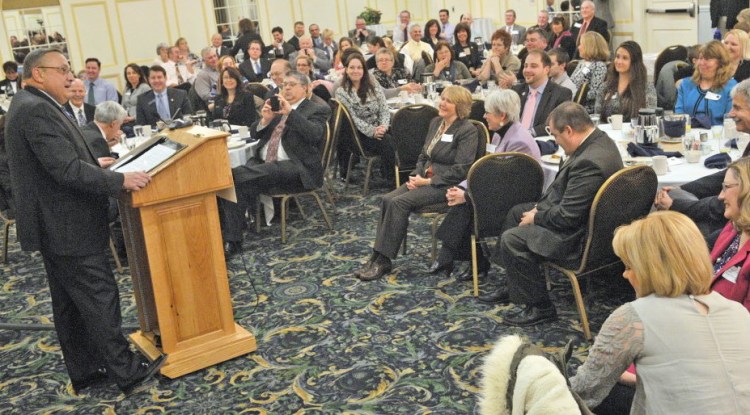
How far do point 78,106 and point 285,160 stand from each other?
8.87 feet

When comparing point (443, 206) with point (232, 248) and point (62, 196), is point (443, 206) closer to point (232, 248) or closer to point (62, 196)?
point (232, 248)

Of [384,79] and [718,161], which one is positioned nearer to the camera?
[718,161]

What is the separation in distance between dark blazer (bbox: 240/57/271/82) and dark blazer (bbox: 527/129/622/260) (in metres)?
7.85

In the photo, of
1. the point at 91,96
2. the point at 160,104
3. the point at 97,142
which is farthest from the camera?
the point at 91,96

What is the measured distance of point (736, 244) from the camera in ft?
10.2

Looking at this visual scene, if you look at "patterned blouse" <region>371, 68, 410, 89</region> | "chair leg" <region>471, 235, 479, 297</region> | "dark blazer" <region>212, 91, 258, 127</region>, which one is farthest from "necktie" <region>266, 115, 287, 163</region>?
"patterned blouse" <region>371, 68, 410, 89</region>

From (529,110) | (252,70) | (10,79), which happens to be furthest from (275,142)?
(10,79)

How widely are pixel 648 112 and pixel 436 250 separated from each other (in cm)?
162

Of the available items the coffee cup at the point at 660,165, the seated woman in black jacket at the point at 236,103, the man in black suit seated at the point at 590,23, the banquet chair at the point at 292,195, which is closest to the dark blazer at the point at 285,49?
the man in black suit seated at the point at 590,23

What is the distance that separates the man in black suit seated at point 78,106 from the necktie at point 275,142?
225cm

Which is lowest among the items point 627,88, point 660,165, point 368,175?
point 368,175

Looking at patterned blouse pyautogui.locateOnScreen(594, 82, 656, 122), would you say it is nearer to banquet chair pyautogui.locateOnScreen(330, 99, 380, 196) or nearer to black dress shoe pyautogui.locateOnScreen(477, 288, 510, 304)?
black dress shoe pyautogui.locateOnScreen(477, 288, 510, 304)

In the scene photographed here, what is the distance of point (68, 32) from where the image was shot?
14516 mm

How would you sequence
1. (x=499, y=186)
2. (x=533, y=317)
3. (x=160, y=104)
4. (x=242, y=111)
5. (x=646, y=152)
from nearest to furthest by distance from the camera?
(x=533, y=317), (x=499, y=186), (x=646, y=152), (x=242, y=111), (x=160, y=104)
